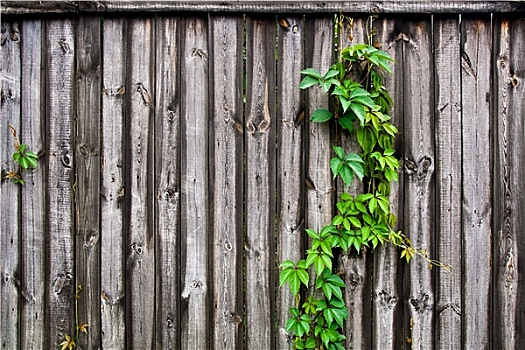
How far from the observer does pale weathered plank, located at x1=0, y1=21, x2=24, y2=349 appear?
6.84 feet

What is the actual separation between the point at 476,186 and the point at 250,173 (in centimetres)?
99

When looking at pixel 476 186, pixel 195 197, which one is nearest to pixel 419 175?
pixel 476 186

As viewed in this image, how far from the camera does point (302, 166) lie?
204 centimetres

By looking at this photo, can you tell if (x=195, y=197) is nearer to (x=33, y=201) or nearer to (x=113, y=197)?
(x=113, y=197)

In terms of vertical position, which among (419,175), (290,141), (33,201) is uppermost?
(290,141)

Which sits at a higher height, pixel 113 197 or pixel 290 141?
pixel 290 141

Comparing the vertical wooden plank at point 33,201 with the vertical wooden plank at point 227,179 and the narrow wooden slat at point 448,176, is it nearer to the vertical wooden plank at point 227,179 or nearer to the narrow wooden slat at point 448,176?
the vertical wooden plank at point 227,179

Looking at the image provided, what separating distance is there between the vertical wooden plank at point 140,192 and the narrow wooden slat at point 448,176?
1.26 meters

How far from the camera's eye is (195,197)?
2.04m

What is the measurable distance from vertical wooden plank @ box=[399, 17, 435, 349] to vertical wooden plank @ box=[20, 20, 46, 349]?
163 centimetres

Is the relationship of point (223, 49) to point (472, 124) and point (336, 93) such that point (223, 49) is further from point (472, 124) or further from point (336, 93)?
point (472, 124)

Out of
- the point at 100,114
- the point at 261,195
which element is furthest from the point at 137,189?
the point at 261,195

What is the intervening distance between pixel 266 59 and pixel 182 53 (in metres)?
0.37

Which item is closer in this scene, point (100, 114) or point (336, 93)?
point (336, 93)
